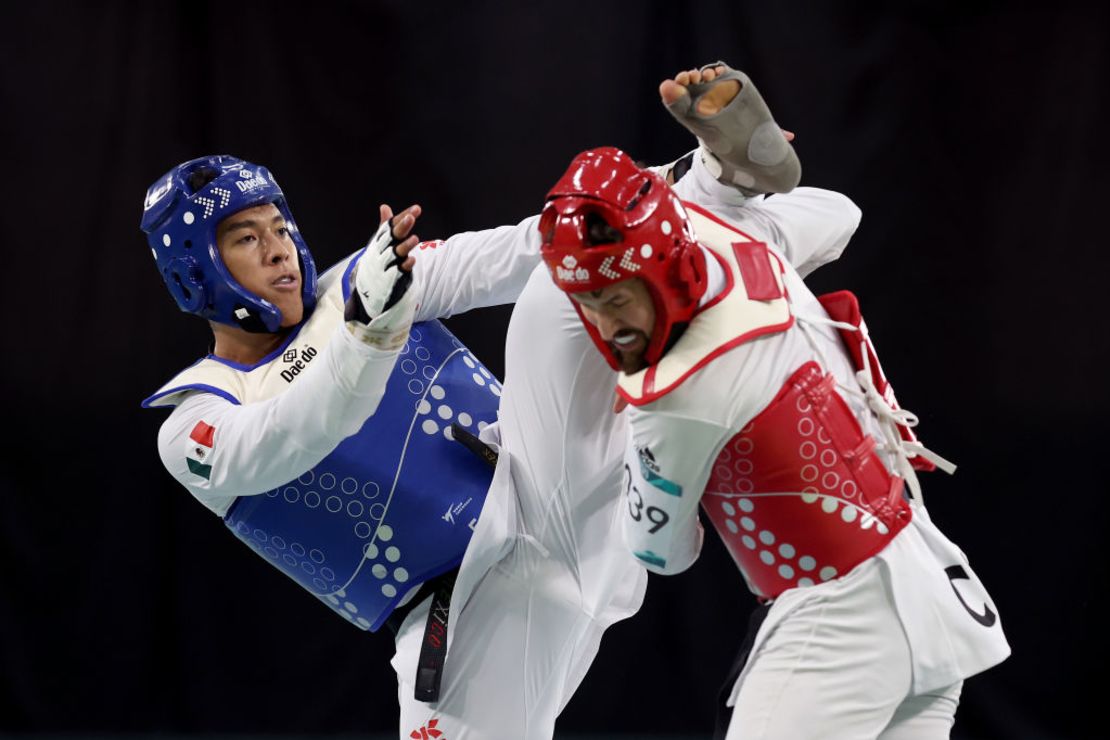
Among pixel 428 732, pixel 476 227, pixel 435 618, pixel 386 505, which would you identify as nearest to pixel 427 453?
pixel 386 505

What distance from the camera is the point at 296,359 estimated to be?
2973 millimetres

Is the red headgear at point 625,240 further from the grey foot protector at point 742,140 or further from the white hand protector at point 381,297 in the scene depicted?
the white hand protector at point 381,297

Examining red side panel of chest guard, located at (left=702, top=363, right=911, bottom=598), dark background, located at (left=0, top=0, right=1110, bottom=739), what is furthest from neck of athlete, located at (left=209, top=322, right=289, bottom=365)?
dark background, located at (left=0, top=0, right=1110, bottom=739)

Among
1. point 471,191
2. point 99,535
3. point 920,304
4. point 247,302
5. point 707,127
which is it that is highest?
point 707,127

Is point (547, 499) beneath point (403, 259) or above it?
beneath

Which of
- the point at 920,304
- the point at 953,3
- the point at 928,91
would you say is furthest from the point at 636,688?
the point at 953,3

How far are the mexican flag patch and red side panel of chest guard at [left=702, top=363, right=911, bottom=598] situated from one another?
108cm

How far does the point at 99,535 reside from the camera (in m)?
4.57

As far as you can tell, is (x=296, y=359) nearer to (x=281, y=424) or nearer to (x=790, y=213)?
(x=281, y=424)

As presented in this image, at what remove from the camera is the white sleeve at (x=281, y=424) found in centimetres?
252

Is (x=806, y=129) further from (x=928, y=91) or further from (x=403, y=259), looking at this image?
(x=403, y=259)

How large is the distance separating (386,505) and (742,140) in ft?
3.50

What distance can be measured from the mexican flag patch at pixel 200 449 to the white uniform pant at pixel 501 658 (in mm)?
563

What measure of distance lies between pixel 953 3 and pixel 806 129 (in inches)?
23.6
